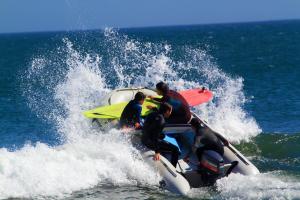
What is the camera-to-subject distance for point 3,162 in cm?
1022

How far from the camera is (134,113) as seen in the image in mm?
11469

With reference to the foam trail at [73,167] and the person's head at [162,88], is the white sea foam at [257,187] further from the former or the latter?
the person's head at [162,88]

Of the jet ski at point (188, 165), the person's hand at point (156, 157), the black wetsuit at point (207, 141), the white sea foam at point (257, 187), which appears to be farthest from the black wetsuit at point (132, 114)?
the white sea foam at point (257, 187)

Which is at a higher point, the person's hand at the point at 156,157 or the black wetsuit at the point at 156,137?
the black wetsuit at the point at 156,137

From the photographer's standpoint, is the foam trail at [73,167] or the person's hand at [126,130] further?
the person's hand at [126,130]

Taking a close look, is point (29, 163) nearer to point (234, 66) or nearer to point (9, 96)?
point (9, 96)

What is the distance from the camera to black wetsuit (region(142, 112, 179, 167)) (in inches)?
407

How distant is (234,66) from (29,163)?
3151 cm

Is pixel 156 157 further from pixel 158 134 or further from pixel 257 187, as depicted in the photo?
pixel 257 187

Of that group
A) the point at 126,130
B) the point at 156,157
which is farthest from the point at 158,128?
the point at 126,130

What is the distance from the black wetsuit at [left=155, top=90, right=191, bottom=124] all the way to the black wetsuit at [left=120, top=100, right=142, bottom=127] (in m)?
0.58

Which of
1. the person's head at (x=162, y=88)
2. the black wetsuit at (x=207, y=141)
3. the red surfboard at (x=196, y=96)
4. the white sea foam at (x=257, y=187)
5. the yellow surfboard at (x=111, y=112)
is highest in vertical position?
the person's head at (x=162, y=88)

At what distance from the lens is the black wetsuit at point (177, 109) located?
453 inches

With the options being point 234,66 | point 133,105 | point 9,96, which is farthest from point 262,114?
point 234,66
